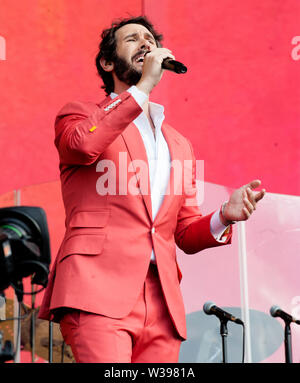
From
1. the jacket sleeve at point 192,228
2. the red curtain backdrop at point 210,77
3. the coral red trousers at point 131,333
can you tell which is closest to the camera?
the coral red trousers at point 131,333

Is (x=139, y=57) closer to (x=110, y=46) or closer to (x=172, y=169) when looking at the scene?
(x=110, y=46)

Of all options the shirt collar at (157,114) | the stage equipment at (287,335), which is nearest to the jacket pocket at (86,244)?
the shirt collar at (157,114)

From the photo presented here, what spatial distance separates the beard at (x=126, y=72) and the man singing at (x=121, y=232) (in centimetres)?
19

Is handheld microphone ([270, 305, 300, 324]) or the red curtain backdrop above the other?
the red curtain backdrop

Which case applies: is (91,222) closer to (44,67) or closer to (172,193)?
(172,193)

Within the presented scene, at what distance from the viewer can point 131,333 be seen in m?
1.79

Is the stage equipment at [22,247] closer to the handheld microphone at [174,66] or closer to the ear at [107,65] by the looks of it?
the handheld microphone at [174,66]

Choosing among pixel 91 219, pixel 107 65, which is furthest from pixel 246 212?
pixel 107 65

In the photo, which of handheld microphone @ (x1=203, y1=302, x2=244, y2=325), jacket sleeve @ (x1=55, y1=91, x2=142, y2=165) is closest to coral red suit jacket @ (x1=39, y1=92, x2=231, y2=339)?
jacket sleeve @ (x1=55, y1=91, x2=142, y2=165)

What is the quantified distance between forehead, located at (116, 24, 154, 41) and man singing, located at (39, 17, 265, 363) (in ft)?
1.36

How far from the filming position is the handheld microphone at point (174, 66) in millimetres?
1778

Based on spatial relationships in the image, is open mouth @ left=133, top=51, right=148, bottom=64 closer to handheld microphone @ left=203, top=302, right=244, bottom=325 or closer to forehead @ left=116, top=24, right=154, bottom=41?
forehead @ left=116, top=24, right=154, bottom=41

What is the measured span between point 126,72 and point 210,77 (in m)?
2.21

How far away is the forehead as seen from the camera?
228cm
